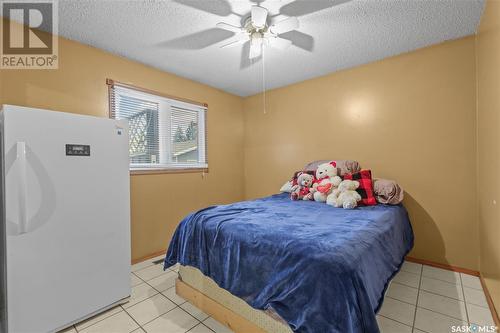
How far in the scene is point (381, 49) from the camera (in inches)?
99.7

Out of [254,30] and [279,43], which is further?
[279,43]

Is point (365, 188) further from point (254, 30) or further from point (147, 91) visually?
point (147, 91)

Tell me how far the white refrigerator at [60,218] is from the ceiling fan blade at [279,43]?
1.60 meters

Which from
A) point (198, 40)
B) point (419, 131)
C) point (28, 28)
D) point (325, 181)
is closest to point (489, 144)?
point (419, 131)

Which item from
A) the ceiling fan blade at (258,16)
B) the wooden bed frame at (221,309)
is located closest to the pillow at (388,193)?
the wooden bed frame at (221,309)

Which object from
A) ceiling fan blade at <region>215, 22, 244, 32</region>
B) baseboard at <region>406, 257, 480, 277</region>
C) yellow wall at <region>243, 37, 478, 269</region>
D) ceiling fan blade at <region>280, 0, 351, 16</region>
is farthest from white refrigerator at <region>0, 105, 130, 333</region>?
baseboard at <region>406, 257, 480, 277</region>

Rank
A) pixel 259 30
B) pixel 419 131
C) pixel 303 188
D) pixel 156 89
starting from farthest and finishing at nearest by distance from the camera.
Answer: pixel 156 89 → pixel 303 188 → pixel 419 131 → pixel 259 30

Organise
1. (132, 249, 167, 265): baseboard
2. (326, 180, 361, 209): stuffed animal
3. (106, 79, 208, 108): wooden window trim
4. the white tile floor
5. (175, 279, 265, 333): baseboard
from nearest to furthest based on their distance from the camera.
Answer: (175, 279, 265, 333): baseboard < the white tile floor < (326, 180, 361, 209): stuffed animal < (106, 79, 208, 108): wooden window trim < (132, 249, 167, 265): baseboard

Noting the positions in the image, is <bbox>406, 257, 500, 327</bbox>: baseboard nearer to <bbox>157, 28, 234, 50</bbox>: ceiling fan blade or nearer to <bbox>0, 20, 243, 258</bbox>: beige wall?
<bbox>0, 20, 243, 258</bbox>: beige wall

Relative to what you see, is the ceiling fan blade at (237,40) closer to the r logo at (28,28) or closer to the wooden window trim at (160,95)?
the wooden window trim at (160,95)

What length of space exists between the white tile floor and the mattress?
19 centimetres

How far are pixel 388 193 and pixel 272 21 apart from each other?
6.52 feet

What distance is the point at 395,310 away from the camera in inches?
69.5

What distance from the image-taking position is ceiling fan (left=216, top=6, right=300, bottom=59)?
5.89 feet
